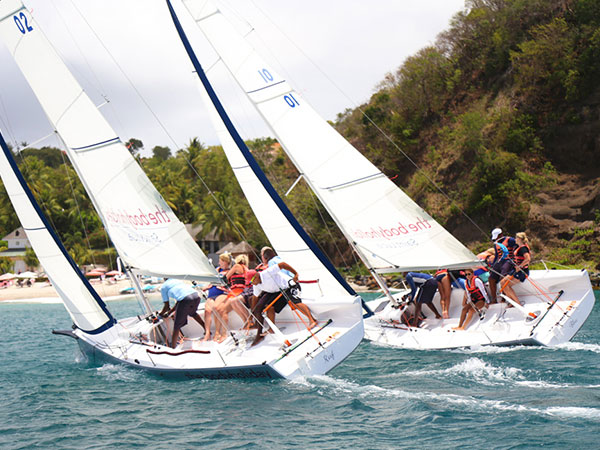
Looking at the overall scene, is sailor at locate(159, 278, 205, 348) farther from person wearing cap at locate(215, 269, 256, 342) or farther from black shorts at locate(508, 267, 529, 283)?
black shorts at locate(508, 267, 529, 283)

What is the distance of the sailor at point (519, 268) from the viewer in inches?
481

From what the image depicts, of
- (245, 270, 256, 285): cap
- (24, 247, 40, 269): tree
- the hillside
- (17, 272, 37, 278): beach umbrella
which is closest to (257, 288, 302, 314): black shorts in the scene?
(245, 270, 256, 285): cap

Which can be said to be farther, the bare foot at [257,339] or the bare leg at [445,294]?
the bare leg at [445,294]

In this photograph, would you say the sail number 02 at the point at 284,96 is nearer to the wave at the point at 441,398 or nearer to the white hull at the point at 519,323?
the white hull at the point at 519,323

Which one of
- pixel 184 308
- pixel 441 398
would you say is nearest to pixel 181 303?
pixel 184 308

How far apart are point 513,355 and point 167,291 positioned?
6.58 meters

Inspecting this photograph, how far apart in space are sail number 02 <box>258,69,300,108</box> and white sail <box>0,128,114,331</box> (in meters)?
5.64

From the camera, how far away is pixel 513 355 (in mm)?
11320

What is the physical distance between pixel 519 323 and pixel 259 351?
535 cm

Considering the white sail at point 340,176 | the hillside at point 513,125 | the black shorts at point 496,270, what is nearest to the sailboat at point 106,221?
the white sail at point 340,176

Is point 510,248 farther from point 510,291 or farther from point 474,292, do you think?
point 474,292

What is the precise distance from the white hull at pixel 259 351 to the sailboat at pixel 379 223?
259 centimetres

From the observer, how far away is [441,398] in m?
8.52

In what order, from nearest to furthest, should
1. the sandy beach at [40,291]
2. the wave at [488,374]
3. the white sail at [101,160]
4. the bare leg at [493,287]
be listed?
the wave at [488,374] < the white sail at [101,160] < the bare leg at [493,287] < the sandy beach at [40,291]
